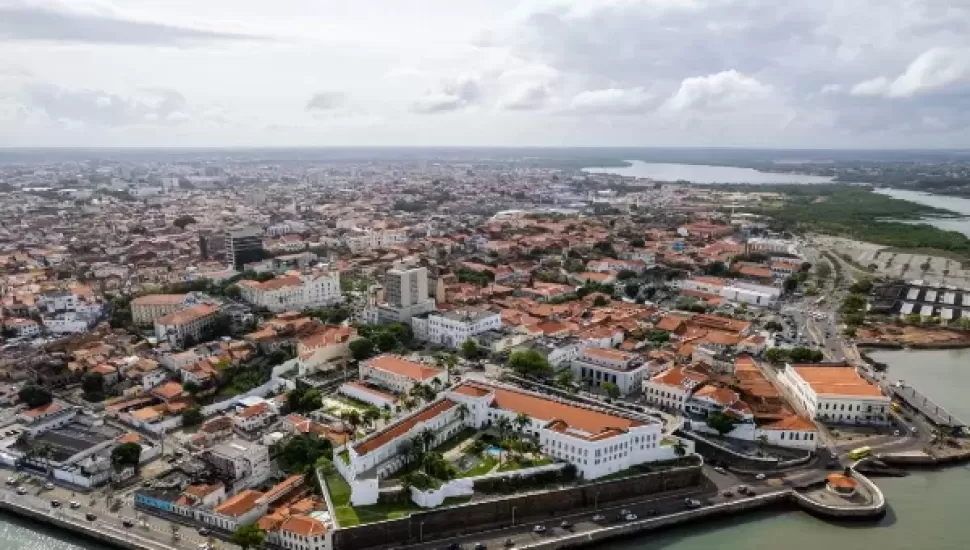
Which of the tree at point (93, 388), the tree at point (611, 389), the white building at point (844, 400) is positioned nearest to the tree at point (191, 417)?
the tree at point (93, 388)

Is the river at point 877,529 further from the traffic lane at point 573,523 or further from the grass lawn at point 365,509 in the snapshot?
the grass lawn at point 365,509

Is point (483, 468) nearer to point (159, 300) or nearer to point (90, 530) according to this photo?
point (90, 530)

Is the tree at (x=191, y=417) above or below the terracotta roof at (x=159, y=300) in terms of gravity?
below

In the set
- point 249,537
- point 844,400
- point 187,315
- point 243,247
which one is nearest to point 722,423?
point 844,400

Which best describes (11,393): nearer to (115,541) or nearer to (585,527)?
(115,541)

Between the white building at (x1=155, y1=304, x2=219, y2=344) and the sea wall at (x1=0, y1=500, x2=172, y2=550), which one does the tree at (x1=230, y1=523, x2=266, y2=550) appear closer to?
the sea wall at (x1=0, y1=500, x2=172, y2=550)

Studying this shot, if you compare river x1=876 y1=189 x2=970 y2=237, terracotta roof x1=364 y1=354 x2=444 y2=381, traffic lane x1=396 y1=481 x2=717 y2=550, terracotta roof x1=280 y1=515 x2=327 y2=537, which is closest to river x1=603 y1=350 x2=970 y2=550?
traffic lane x1=396 y1=481 x2=717 y2=550
